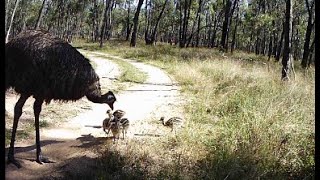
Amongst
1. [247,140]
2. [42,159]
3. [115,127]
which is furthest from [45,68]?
[247,140]

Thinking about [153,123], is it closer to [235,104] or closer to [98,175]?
[235,104]

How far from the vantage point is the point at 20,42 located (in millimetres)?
5527

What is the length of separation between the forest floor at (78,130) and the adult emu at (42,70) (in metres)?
0.35

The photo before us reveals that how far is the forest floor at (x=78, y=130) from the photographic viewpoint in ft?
18.8

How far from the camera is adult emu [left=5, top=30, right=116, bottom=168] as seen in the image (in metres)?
5.43

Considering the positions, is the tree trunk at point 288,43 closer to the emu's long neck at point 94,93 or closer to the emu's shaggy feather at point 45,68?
the emu's long neck at point 94,93

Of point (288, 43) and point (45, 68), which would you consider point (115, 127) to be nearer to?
point (45, 68)

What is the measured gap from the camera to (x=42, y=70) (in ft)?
18.1

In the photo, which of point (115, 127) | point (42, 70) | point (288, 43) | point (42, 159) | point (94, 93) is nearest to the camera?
point (42, 70)

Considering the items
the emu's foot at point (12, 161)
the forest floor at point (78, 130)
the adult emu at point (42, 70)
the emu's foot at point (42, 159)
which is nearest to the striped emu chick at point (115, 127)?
the forest floor at point (78, 130)

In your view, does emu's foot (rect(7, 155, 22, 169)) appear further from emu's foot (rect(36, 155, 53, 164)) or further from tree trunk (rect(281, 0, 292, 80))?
tree trunk (rect(281, 0, 292, 80))

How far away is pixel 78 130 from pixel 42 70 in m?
2.47

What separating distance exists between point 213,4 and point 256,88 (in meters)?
35.6

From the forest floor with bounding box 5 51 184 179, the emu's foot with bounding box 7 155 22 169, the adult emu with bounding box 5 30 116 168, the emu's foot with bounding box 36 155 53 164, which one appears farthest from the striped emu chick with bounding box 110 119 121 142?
the emu's foot with bounding box 7 155 22 169
